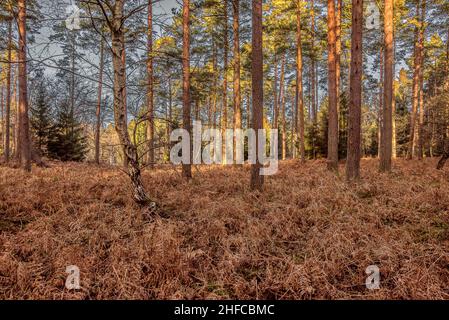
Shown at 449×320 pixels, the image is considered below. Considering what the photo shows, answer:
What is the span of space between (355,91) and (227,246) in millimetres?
6905

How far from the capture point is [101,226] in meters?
4.70

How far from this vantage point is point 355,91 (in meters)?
8.04

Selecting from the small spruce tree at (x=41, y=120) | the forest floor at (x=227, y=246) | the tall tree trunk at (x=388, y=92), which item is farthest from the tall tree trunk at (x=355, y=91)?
the small spruce tree at (x=41, y=120)

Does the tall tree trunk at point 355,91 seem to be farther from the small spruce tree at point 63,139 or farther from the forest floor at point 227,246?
the small spruce tree at point 63,139

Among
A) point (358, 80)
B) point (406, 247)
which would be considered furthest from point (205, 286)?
point (358, 80)

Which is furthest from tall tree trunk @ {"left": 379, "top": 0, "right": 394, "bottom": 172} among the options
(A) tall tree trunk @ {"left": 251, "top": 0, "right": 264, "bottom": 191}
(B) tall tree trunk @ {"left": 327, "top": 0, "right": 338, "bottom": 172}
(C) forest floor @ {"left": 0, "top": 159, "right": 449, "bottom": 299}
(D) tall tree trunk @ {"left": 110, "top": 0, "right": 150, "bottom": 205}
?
(D) tall tree trunk @ {"left": 110, "top": 0, "right": 150, "bottom": 205}

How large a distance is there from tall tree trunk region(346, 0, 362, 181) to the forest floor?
1.88 m

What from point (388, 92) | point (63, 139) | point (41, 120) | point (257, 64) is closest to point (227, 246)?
point (257, 64)

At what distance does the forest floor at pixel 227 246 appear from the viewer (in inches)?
121

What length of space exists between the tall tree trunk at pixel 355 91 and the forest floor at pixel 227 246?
1.88 meters

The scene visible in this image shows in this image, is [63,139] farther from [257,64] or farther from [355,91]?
[355,91]

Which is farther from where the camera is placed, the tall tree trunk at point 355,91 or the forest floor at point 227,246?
the tall tree trunk at point 355,91

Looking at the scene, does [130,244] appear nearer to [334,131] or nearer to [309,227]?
[309,227]

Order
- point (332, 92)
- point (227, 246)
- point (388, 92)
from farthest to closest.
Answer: point (332, 92), point (388, 92), point (227, 246)
